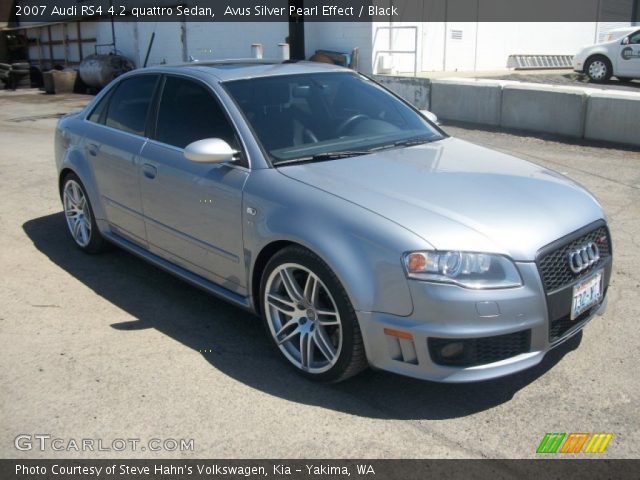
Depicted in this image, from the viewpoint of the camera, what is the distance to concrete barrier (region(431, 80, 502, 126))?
11.5m

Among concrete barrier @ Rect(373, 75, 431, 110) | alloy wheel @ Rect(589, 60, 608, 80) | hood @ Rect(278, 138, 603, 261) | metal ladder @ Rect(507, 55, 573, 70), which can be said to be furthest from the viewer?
metal ladder @ Rect(507, 55, 573, 70)

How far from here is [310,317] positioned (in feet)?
11.7

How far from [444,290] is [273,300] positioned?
3.60 ft

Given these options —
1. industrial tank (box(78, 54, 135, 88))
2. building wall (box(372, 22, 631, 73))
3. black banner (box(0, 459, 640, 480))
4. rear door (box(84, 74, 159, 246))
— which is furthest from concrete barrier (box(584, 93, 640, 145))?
industrial tank (box(78, 54, 135, 88))

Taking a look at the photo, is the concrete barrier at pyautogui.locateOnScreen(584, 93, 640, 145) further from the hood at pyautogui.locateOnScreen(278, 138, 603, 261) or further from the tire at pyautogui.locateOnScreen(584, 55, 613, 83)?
the tire at pyautogui.locateOnScreen(584, 55, 613, 83)

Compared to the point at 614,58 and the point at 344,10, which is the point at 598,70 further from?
the point at 344,10

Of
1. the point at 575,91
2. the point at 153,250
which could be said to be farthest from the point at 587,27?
the point at 153,250

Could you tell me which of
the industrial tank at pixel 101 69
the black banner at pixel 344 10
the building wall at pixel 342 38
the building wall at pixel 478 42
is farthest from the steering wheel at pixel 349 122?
the industrial tank at pixel 101 69

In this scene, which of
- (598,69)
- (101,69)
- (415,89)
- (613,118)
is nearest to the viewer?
(613,118)

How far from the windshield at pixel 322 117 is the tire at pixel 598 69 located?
618 inches

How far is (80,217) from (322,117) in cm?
263

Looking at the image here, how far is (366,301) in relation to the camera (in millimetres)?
3188

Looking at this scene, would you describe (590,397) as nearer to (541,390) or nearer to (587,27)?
(541,390)

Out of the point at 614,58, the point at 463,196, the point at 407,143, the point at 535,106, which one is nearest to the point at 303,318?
the point at 463,196
